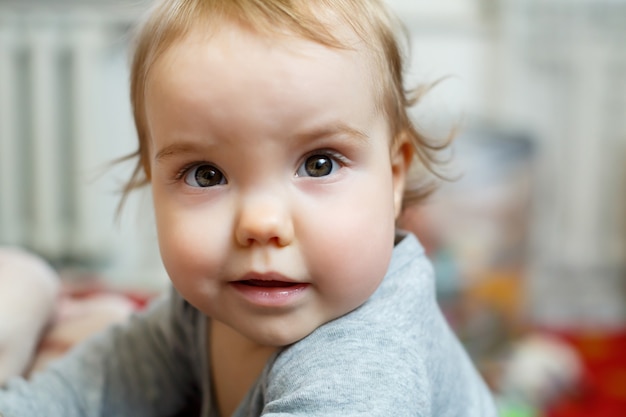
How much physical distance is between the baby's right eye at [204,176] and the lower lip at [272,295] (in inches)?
3.3

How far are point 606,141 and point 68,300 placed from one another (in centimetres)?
190

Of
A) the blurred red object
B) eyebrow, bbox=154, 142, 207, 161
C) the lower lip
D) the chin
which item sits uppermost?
eyebrow, bbox=154, 142, 207, 161

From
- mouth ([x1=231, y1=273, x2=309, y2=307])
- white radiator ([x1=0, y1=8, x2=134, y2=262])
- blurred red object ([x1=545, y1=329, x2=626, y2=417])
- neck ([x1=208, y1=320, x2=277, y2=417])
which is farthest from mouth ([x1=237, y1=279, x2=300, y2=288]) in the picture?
white radiator ([x1=0, y1=8, x2=134, y2=262])

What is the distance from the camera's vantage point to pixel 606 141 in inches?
96.0

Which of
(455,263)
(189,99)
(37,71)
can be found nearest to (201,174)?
(189,99)

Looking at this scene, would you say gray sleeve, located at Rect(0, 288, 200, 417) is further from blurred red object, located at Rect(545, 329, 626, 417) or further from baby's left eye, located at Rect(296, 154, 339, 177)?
blurred red object, located at Rect(545, 329, 626, 417)

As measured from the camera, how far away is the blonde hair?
0.57m

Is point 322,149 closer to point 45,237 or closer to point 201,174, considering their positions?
point 201,174

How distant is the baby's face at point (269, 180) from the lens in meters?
0.55

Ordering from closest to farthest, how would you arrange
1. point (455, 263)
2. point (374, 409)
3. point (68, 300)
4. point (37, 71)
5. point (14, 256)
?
point (374, 409), point (14, 256), point (68, 300), point (455, 263), point (37, 71)

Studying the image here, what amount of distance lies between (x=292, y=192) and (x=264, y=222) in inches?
1.5

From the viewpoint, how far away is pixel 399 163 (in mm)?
713

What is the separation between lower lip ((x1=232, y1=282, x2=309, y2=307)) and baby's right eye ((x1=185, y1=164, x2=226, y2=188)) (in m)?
0.08

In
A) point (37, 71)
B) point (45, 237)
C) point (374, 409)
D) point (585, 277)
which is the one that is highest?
point (37, 71)
